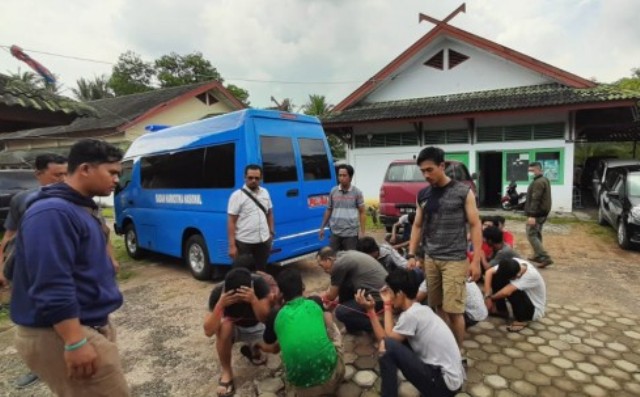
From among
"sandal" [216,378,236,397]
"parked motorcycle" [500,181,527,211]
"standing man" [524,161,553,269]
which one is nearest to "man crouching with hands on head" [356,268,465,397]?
"sandal" [216,378,236,397]

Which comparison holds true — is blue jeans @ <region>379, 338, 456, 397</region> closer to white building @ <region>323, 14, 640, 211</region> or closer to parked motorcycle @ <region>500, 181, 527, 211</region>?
white building @ <region>323, 14, 640, 211</region>

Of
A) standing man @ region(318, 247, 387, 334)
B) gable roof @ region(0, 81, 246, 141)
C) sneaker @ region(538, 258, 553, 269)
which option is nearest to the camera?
standing man @ region(318, 247, 387, 334)

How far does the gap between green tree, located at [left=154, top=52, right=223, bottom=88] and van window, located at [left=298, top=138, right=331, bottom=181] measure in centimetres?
2538

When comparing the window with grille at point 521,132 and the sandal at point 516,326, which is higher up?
the window with grille at point 521,132

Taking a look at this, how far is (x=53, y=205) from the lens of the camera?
60.3 inches

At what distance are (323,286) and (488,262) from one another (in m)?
2.21

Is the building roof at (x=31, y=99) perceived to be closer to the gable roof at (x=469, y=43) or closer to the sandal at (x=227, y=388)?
the sandal at (x=227, y=388)

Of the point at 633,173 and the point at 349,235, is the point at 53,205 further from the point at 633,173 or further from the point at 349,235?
the point at 633,173

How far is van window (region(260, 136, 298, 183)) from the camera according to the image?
190 inches

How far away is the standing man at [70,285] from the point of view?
1471 mm

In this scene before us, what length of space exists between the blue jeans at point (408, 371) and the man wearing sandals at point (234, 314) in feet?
3.14

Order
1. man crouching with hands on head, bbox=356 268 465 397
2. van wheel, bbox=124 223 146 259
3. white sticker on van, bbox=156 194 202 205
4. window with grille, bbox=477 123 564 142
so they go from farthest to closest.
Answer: window with grille, bbox=477 123 564 142 < van wheel, bbox=124 223 146 259 < white sticker on van, bbox=156 194 202 205 < man crouching with hands on head, bbox=356 268 465 397

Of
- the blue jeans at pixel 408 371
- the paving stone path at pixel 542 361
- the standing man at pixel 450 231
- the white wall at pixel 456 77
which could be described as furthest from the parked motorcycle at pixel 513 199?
the blue jeans at pixel 408 371

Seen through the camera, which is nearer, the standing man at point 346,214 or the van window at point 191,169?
the standing man at point 346,214
